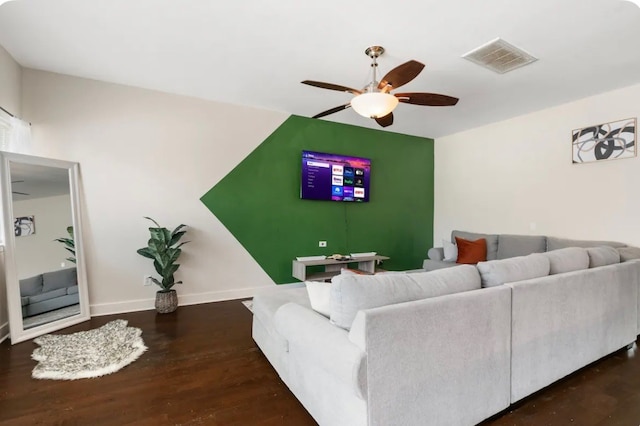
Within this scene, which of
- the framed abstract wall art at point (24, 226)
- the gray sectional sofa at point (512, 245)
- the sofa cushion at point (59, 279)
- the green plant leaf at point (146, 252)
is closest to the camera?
the framed abstract wall art at point (24, 226)

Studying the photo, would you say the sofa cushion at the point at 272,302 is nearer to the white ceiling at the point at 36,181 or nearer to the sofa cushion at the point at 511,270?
A: the sofa cushion at the point at 511,270

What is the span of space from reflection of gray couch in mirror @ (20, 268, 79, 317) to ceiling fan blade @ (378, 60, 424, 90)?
3789 millimetres

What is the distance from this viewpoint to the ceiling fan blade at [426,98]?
2732 mm

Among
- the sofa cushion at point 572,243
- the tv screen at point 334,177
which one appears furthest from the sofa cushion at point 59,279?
the sofa cushion at point 572,243

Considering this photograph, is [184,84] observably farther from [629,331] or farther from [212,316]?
[629,331]

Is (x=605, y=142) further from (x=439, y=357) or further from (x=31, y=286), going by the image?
(x=31, y=286)

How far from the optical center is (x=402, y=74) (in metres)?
2.43

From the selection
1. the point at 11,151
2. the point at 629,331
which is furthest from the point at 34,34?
the point at 629,331

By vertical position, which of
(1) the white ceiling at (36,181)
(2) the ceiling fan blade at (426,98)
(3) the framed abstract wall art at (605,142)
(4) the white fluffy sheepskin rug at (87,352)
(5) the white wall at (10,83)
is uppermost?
(5) the white wall at (10,83)

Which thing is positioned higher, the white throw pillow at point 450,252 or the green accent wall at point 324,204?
the green accent wall at point 324,204

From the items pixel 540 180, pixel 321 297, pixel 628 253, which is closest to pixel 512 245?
pixel 540 180

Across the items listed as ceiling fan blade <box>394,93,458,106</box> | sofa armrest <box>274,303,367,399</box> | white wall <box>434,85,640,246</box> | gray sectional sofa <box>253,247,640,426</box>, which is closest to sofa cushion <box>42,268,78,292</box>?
gray sectional sofa <box>253,247,640,426</box>

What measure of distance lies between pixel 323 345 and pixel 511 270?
1359 millimetres

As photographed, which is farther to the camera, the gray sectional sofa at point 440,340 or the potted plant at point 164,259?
the potted plant at point 164,259
